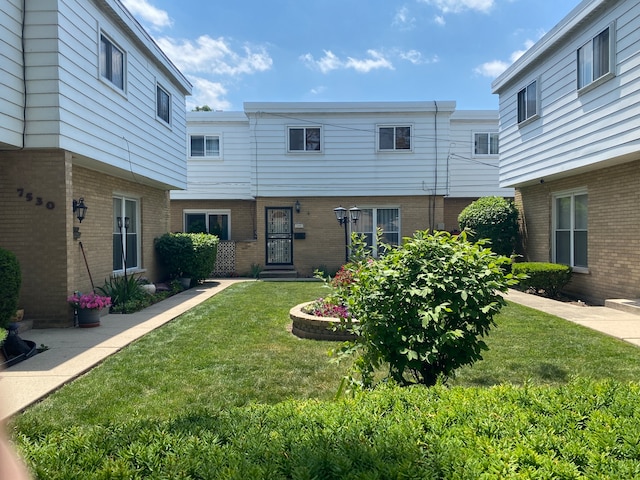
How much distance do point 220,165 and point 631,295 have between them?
44.9 feet

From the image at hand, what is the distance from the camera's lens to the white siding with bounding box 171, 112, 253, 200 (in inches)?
651

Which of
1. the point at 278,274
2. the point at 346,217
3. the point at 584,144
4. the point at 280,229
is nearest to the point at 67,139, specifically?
the point at 346,217

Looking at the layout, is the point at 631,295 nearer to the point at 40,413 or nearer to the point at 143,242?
the point at 40,413

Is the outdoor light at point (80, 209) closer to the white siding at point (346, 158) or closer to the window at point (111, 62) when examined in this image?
the window at point (111, 62)

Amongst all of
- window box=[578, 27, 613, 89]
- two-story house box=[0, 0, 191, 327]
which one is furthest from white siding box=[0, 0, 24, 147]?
window box=[578, 27, 613, 89]

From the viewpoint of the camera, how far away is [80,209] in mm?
7754

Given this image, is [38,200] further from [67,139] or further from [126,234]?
[126,234]

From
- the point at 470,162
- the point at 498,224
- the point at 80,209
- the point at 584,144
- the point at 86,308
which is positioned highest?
the point at 470,162

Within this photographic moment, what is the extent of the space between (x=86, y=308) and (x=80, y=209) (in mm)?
1944

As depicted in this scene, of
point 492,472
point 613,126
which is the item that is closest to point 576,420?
point 492,472

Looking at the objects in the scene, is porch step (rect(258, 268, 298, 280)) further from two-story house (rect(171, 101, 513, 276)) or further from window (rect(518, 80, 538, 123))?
window (rect(518, 80, 538, 123))

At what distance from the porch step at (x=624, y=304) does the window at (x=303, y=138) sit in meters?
10.4

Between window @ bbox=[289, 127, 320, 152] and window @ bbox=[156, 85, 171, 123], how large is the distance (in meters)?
4.98

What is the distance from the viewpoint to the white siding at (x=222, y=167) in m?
16.5
